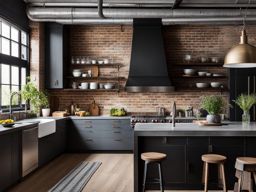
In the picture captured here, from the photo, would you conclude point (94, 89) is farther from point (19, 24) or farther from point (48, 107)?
point (19, 24)

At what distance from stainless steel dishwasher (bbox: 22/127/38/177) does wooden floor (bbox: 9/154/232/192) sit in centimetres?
18

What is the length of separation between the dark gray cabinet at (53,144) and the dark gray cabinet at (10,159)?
1.07 meters

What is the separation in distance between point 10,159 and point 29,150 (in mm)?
768

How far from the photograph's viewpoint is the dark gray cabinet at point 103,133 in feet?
26.8

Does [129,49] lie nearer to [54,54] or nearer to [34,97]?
[54,54]

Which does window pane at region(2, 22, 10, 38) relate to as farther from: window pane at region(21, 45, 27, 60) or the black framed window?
window pane at region(21, 45, 27, 60)

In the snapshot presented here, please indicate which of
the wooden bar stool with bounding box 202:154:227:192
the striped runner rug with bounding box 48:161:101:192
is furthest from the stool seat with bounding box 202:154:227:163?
the striped runner rug with bounding box 48:161:101:192

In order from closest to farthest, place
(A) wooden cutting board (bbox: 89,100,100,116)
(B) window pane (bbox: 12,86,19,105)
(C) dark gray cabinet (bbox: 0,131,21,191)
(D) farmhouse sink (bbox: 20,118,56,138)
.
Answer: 1. (C) dark gray cabinet (bbox: 0,131,21,191)
2. (D) farmhouse sink (bbox: 20,118,56,138)
3. (B) window pane (bbox: 12,86,19,105)
4. (A) wooden cutting board (bbox: 89,100,100,116)

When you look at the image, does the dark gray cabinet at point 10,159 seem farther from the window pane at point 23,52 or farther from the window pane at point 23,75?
the window pane at point 23,52

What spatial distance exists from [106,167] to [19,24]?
145 inches

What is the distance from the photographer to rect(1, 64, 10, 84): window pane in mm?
6573

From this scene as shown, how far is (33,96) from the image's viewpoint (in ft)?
23.7

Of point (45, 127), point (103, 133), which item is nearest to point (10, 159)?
point (45, 127)

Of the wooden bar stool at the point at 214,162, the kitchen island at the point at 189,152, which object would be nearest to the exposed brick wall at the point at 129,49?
the kitchen island at the point at 189,152
